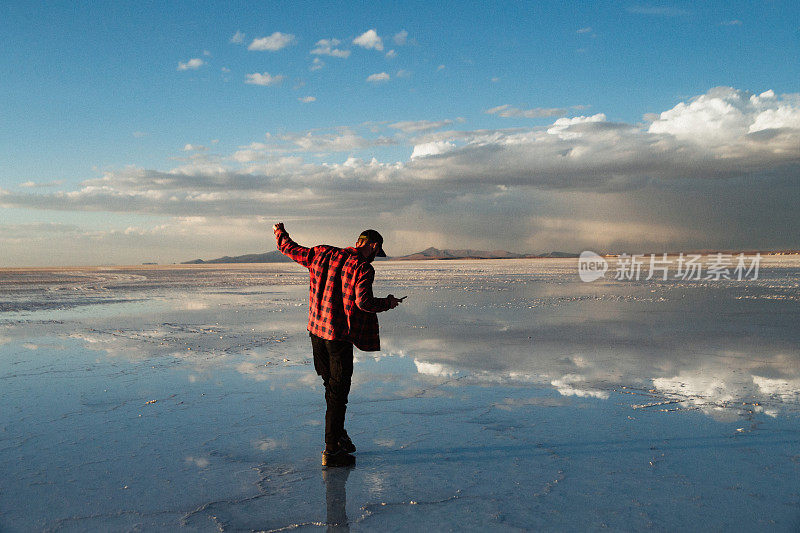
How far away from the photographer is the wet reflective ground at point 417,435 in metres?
3.38

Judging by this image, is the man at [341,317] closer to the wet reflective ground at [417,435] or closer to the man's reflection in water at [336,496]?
the man's reflection in water at [336,496]

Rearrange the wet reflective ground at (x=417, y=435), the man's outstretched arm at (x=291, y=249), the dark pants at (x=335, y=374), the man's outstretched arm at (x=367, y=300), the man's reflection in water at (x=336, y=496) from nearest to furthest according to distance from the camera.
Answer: the man's reflection in water at (x=336, y=496), the wet reflective ground at (x=417, y=435), the man's outstretched arm at (x=367, y=300), the dark pants at (x=335, y=374), the man's outstretched arm at (x=291, y=249)

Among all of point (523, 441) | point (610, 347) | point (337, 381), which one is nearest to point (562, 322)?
point (610, 347)

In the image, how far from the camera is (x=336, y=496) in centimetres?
362

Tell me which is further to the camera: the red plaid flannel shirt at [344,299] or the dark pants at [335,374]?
the dark pants at [335,374]

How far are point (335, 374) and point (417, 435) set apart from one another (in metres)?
0.94

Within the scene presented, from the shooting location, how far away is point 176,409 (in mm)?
5582

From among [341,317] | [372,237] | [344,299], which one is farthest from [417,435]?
[372,237]

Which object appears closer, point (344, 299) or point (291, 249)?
point (344, 299)

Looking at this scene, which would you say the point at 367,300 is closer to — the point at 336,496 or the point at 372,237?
the point at 372,237

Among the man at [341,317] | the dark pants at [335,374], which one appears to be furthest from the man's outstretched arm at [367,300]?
the dark pants at [335,374]

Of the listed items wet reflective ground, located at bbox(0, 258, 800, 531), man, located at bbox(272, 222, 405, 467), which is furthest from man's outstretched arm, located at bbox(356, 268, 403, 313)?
wet reflective ground, located at bbox(0, 258, 800, 531)

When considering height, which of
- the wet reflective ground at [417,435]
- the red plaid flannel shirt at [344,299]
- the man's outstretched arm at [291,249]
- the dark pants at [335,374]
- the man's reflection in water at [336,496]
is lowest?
the man's reflection in water at [336,496]

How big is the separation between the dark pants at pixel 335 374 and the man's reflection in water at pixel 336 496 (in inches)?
11.0
